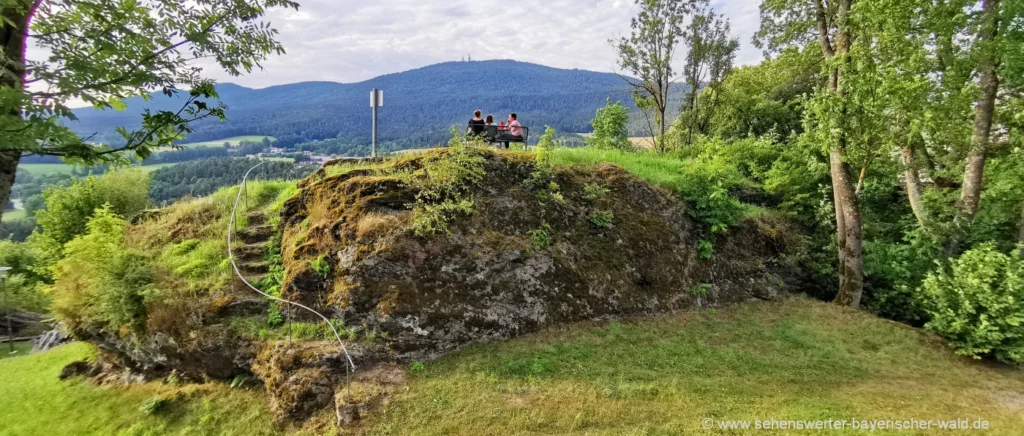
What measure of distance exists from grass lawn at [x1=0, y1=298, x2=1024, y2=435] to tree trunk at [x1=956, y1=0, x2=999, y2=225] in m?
3.82

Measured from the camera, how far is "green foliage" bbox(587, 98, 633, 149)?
1859cm

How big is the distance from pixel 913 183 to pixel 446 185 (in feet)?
39.4

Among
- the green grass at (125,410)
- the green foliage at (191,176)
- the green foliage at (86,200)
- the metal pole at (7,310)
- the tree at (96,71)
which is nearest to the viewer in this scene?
the tree at (96,71)

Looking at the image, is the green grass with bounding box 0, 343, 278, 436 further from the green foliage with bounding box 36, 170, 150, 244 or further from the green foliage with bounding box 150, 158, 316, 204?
the green foliage with bounding box 150, 158, 316, 204

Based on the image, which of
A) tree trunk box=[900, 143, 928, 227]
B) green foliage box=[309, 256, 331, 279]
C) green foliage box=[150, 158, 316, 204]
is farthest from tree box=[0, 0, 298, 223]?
green foliage box=[150, 158, 316, 204]

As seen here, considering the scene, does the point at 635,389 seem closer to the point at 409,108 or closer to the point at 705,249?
the point at 705,249

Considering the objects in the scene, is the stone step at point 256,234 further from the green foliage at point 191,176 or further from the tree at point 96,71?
the green foliage at point 191,176

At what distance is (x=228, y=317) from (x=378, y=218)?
309cm

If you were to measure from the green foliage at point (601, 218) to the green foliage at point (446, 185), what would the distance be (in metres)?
2.74

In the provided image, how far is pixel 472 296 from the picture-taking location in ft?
26.5

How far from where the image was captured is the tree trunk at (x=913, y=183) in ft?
35.8

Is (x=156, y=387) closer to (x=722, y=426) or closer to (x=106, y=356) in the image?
(x=106, y=356)

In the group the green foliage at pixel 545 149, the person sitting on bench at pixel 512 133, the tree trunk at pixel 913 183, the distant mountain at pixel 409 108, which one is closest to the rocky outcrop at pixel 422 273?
the green foliage at pixel 545 149

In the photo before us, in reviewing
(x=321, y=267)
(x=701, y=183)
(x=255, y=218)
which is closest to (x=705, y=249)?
(x=701, y=183)
